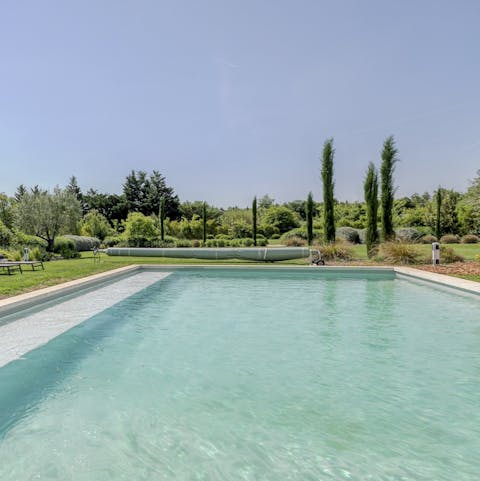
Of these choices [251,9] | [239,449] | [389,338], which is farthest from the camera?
[251,9]

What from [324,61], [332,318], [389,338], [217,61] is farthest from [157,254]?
[389,338]

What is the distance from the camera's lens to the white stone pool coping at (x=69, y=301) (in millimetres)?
→ 5203

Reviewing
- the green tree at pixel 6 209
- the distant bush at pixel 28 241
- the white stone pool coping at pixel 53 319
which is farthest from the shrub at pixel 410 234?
the green tree at pixel 6 209

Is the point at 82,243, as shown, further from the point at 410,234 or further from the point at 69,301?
the point at 410,234

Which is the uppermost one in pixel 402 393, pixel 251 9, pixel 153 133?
pixel 251 9

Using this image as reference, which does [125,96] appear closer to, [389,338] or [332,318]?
[332,318]

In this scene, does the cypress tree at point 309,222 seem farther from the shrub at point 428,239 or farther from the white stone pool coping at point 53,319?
the white stone pool coping at point 53,319

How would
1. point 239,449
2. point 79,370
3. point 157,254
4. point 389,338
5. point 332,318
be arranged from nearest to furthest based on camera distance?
point 239,449 → point 79,370 → point 389,338 → point 332,318 → point 157,254

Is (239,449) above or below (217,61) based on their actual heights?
below

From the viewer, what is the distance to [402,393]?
3.66 meters

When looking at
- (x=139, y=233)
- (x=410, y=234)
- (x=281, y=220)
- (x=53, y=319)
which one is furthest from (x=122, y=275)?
(x=281, y=220)

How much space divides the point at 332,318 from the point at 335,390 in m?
3.13

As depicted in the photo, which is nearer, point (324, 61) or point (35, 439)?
point (35, 439)

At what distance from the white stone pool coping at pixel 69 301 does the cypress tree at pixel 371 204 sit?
4.34 metres
